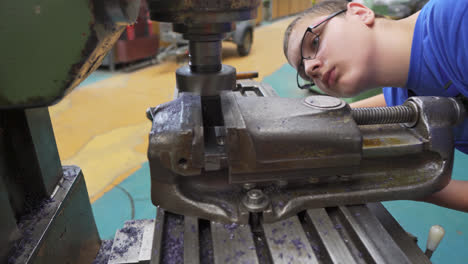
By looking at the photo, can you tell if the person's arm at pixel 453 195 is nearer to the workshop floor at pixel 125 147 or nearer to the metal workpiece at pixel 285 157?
the metal workpiece at pixel 285 157

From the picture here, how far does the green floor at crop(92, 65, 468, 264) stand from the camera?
118 cm

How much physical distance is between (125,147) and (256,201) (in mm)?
1620

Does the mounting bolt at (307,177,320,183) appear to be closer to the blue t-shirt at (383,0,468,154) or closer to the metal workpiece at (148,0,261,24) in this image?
the metal workpiece at (148,0,261,24)

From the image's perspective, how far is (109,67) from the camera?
376cm

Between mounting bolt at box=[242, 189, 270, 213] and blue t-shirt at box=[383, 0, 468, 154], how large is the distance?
619mm

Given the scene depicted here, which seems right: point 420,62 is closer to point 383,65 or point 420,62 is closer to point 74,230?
point 383,65

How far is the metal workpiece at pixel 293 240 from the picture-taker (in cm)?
50

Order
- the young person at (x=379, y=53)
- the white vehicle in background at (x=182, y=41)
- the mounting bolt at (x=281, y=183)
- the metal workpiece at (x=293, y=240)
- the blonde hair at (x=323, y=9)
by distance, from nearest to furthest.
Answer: the metal workpiece at (x=293, y=240)
the mounting bolt at (x=281, y=183)
the young person at (x=379, y=53)
the blonde hair at (x=323, y=9)
the white vehicle in background at (x=182, y=41)

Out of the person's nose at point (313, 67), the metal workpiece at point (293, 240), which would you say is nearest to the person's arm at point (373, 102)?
the person's nose at point (313, 67)

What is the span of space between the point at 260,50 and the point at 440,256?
4108 mm

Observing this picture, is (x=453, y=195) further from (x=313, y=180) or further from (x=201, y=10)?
(x=201, y=10)

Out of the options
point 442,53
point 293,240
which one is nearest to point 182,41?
point 442,53

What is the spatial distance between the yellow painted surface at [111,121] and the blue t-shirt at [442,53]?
1484 millimetres

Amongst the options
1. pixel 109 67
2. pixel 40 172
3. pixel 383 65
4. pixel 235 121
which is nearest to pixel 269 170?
pixel 235 121
